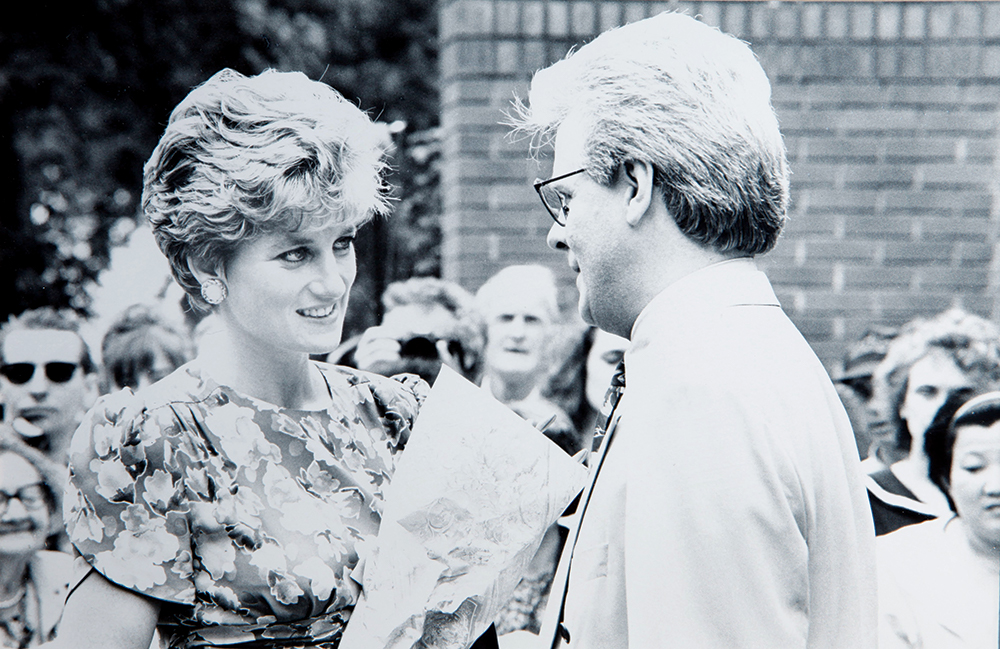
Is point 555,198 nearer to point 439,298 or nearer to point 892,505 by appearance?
point 439,298

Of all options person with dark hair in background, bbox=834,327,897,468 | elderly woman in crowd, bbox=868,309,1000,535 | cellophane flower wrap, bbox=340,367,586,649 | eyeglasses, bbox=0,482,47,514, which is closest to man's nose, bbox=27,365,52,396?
eyeglasses, bbox=0,482,47,514

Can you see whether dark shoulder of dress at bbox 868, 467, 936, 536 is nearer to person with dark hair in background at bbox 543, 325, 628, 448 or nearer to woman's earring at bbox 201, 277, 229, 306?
person with dark hair in background at bbox 543, 325, 628, 448

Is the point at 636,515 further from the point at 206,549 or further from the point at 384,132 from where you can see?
the point at 384,132

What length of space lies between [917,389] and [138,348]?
297 centimetres

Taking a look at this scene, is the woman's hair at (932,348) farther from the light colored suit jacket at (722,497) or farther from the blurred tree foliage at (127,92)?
the light colored suit jacket at (722,497)

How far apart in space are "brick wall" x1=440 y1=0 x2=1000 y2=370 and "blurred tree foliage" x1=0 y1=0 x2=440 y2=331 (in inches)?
8.6

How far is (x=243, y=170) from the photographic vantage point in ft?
5.32

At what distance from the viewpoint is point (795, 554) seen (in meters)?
1.13

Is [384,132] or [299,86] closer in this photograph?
[299,86]

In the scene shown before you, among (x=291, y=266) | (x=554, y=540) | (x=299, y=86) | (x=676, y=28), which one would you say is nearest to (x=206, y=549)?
(x=291, y=266)

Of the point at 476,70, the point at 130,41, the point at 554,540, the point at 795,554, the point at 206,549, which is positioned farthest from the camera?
the point at 476,70

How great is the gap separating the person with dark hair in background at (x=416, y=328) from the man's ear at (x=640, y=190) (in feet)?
6.69

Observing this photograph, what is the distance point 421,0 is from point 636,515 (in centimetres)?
271

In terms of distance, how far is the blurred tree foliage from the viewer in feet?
10.2
